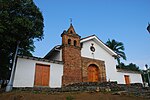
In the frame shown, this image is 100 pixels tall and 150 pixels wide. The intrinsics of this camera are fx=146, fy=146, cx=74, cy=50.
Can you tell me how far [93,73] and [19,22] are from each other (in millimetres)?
9971

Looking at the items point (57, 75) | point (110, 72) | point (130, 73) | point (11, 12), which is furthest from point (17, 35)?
point (130, 73)

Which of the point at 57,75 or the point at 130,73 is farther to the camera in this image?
the point at 130,73

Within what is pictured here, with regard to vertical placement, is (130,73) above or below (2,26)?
below

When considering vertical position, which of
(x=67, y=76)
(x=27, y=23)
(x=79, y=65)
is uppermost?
(x=27, y=23)

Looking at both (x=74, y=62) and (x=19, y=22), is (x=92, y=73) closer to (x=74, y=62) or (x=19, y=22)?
(x=74, y=62)

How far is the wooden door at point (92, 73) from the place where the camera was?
16.6m

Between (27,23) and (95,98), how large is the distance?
7561 millimetres

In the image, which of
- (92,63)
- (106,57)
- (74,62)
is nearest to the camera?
(74,62)

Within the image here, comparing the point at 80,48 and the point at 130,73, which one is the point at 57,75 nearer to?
the point at 80,48

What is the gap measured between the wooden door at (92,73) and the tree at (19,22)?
6924mm

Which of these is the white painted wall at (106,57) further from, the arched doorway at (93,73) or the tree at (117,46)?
the tree at (117,46)

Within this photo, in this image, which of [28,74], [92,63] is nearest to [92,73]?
[92,63]

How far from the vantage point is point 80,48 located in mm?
16422

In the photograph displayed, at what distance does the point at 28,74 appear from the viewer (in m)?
12.5
